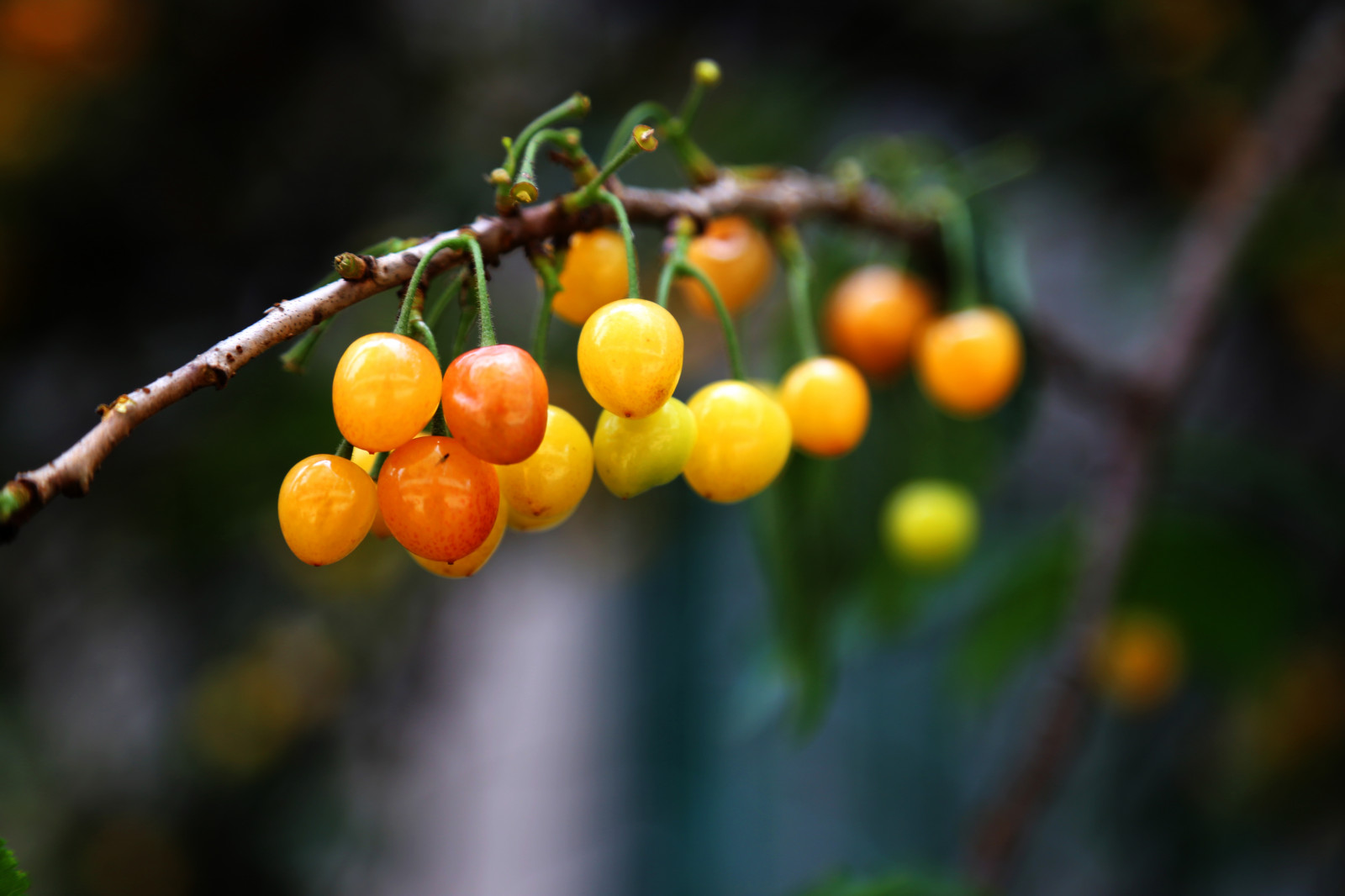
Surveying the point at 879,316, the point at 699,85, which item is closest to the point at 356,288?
the point at 699,85

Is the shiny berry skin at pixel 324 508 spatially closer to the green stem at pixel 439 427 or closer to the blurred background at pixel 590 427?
the green stem at pixel 439 427

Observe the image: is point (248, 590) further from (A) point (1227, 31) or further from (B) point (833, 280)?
(A) point (1227, 31)

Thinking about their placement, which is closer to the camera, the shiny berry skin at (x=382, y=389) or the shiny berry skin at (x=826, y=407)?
the shiny berry skin at (x=382, y=389)

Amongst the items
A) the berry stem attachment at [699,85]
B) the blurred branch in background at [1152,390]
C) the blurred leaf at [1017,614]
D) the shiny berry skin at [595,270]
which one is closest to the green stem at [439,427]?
the shiny berry skin at [595,270]

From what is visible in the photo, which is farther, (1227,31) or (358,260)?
(1227,31)

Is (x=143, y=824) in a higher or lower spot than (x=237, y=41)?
lower

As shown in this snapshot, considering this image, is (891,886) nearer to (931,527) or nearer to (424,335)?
(931,527)

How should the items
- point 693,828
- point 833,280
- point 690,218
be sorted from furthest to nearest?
point 693,828, point 833,280, point 690,218

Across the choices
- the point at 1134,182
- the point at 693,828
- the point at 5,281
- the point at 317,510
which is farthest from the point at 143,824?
the point at 1134,182
